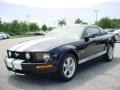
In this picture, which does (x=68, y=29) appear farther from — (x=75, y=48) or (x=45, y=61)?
(x=45, y=61)

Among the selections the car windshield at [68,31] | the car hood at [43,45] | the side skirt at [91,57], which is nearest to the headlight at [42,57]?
the car hood at [43,45]

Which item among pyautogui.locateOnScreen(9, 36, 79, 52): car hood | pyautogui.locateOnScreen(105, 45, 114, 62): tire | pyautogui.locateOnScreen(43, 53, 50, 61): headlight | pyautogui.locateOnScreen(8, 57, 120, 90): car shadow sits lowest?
pyautogui.locateOnScreen(8, 57, 120, 90): car shadow

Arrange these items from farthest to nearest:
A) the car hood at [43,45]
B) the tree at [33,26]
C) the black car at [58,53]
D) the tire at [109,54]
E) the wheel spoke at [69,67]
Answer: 1. the tree at [33,26]
2. the tire at [109,54]
3. the wheel spoke at [69,67]
4. the car hood at [43,45]
5. the black car at [58,53]

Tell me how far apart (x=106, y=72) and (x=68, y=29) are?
1.69 meters

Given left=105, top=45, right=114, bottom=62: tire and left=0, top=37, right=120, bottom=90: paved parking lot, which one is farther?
left=105, top=45, right=114, bottom=62: tire

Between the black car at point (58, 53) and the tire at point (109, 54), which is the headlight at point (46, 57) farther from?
the tire at point (109, 54)

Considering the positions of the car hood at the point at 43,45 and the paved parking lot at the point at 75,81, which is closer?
the paved parking lot at the point at 75,81

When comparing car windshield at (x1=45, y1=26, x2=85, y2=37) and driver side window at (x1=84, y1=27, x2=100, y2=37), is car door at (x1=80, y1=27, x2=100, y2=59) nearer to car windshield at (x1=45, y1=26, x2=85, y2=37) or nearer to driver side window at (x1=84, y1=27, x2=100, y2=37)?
driver side window at (x1=84, y1=27, x2=100, y2=37)

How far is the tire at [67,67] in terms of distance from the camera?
5.30 meters

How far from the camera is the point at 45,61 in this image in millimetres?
5105

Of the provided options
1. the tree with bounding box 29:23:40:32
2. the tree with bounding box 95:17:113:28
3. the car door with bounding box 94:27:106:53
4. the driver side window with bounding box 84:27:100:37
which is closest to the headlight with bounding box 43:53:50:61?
the driver side window with bounding box 84:27:100:37

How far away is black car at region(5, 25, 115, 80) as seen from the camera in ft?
16.8

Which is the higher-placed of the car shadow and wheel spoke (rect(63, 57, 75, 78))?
wheel spoke (rect(63, 57, 75, 78))

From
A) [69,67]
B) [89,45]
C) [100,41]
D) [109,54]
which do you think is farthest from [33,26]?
[69,67]
